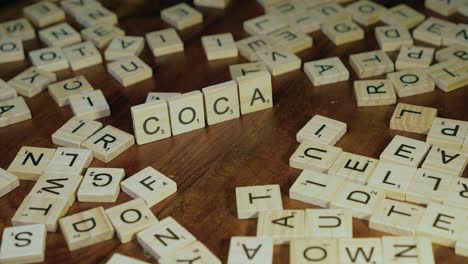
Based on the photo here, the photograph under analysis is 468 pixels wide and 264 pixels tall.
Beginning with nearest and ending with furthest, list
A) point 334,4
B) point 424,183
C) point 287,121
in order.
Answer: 1. point 424,183
2. point 287,121
3. point 334,4

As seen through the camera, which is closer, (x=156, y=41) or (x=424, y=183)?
(x=424, y=183)

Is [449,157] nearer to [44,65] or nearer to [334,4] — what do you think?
[334,4]

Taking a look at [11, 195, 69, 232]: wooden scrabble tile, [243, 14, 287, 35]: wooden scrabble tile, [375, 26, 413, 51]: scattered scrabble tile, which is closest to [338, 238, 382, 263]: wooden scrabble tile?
[11, 195, 69, 232]: wooden scrabble tile

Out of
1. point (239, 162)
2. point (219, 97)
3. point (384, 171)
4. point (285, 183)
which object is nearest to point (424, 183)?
point (384, 171)

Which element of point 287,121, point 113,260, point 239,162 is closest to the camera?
point 113,260

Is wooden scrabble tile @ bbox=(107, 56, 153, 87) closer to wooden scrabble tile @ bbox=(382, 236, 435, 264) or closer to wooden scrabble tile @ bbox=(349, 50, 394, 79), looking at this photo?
wooden scrabble tile @ bbox=(349, 50, 394, 79)

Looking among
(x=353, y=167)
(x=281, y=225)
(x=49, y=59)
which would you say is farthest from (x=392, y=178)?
(x=49, y=59)
